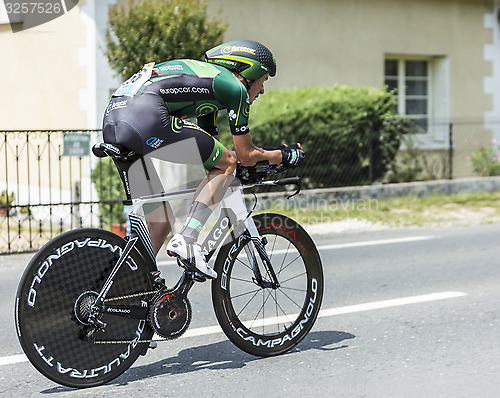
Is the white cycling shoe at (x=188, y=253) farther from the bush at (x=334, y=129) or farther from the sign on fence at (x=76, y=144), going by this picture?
the bush at (x=334, y=129)

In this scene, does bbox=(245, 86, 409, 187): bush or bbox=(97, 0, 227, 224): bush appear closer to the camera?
bbox=(97, 0, 227, 224): bush

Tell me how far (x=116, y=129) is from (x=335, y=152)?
8.63 metres

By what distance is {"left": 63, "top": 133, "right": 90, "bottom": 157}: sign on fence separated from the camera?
9.45m

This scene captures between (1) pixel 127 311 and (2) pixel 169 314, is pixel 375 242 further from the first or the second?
(1) pixel 127 311

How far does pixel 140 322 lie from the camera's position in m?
3.97

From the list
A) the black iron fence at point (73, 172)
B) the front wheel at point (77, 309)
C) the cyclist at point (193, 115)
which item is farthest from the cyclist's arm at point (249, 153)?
the black iron fence at point (73, 172)

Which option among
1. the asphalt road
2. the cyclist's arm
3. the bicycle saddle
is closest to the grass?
the asphalt road

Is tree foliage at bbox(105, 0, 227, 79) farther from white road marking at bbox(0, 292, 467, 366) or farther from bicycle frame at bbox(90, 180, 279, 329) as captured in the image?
bicycle frame at bbox(90, 180, 279, 329)

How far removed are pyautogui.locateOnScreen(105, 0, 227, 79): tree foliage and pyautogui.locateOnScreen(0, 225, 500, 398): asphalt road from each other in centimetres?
444

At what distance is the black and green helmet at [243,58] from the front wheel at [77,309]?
1.12 m

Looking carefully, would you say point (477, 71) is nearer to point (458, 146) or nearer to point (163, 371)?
point (458, 146)

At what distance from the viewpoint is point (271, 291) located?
4.45m

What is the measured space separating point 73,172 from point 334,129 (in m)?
4.35

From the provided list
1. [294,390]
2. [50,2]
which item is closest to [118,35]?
[50,2]
